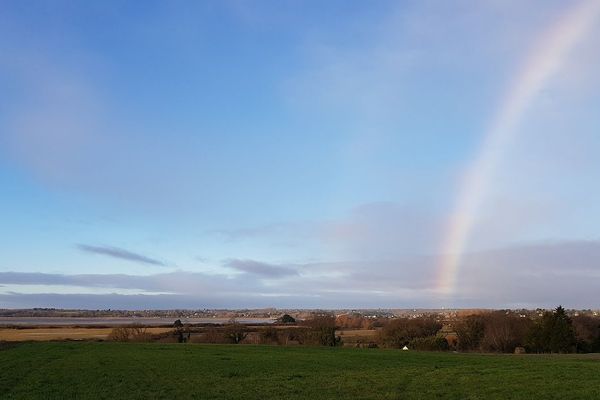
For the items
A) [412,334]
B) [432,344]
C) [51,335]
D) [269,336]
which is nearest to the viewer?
[432,344]

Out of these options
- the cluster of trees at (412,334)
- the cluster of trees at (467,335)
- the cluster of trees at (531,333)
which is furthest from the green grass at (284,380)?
the cluster of trees at (412,334)

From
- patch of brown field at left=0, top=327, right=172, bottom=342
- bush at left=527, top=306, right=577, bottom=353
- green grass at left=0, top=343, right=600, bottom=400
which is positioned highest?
bush at left=527, top=306, right=577, bottom=353

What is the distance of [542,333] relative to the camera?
212 ft

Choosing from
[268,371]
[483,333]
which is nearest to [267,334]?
[483,333]

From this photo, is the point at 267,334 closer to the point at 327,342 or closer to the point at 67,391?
the point at 327,342

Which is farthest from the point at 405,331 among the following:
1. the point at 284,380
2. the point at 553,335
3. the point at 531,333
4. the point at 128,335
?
the point at 284,380

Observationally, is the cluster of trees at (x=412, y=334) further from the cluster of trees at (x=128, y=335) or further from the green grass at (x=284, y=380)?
the green grass at (x=284, y=380)

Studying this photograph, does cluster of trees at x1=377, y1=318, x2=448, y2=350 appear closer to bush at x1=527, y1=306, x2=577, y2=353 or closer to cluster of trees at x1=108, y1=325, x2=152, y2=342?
bush at x1=527, y1=306, x2=577, y2=353

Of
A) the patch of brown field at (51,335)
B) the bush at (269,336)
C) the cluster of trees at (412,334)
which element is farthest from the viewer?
the patch of brown field at (51,335)

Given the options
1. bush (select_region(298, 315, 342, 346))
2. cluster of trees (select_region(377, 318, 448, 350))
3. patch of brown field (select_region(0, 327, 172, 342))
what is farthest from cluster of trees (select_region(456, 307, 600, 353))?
patch of brown field (select_region(0, 327, 172, 342))

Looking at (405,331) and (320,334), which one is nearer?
(320,334)

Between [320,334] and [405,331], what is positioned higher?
[405,331]

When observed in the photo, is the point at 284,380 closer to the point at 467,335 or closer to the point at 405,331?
the point at 467,335

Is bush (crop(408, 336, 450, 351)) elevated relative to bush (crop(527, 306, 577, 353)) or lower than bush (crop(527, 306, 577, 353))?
lower
